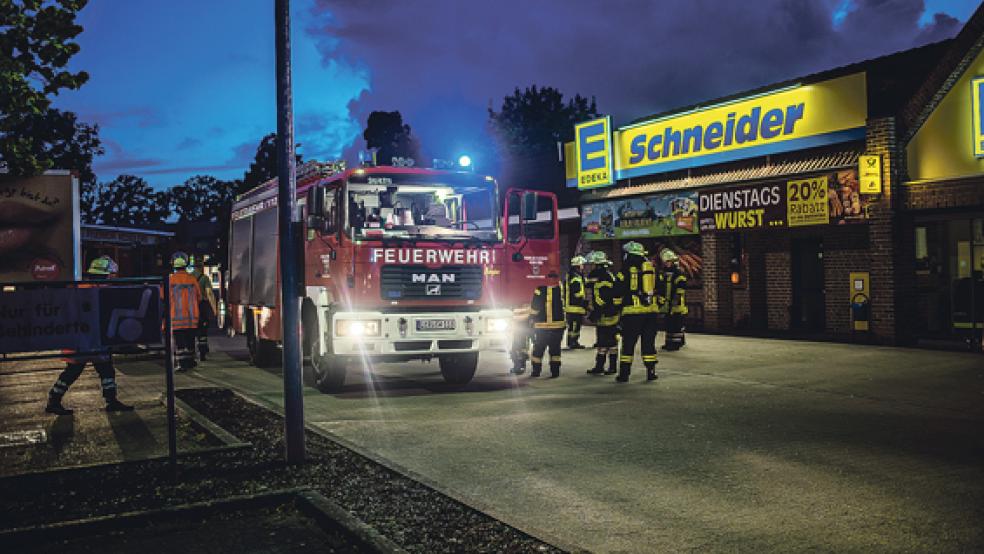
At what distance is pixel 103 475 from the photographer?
22.5 ft

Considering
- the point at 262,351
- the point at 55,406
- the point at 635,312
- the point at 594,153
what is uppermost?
the point at 594,153

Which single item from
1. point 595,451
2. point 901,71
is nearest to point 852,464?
point 595,451

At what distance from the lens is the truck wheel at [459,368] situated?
12391 mm

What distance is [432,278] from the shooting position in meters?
11.2

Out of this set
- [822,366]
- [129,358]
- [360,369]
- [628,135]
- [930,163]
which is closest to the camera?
[822,366]

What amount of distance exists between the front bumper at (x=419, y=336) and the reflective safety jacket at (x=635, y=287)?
178 cm

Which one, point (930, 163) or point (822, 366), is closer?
point (822, 366)

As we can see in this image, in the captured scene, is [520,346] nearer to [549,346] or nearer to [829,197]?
[549,346]

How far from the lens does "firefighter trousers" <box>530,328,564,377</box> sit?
1270 cm

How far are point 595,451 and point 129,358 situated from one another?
43.2 feet

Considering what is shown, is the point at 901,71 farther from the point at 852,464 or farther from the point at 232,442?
the point at 232,442

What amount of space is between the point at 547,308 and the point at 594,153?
12244 millimetres

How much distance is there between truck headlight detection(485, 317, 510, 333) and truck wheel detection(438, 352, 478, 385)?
0.91 metres

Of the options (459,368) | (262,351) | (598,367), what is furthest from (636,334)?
(262,351)
